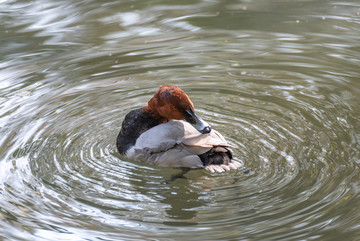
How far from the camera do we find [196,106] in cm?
722

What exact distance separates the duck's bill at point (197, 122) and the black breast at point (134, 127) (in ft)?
1.82

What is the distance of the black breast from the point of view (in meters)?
6.11

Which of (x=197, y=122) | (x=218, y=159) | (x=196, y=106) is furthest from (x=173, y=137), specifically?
(x=196, y=106)

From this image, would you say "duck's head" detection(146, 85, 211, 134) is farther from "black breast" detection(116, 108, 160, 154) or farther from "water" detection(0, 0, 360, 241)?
"water" detection(0, 0, 360, 241)

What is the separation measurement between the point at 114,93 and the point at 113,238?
350cm

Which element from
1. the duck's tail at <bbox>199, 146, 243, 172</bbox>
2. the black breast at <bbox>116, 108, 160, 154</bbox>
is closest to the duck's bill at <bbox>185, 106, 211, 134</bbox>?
the duck's tail at <bbox>199, 146, 243, 172</bbox>

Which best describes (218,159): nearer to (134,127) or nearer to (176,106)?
(176,106)

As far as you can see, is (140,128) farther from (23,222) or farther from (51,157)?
(23,222)

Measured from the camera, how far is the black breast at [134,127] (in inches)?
241

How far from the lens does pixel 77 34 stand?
9.83 m

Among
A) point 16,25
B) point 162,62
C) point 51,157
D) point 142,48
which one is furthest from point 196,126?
point 16,25

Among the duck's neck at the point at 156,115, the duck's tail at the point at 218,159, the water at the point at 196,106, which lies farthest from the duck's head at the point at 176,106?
the water at the point at 196,106

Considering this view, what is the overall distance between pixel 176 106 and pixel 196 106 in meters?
1.36

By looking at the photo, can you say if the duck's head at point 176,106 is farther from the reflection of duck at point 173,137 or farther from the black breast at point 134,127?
the black breast at point 134,127
